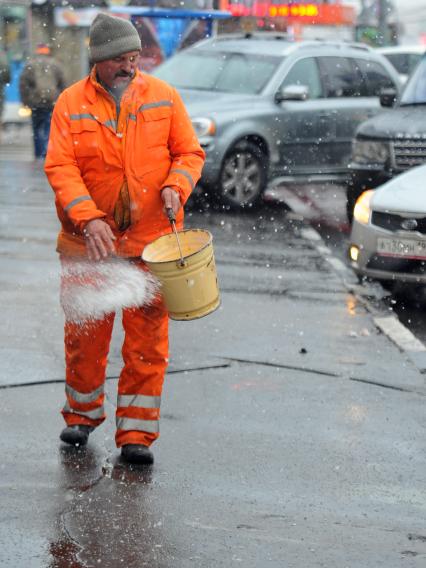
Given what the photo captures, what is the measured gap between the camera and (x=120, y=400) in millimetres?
6000

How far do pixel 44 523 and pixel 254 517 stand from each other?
2.56ft

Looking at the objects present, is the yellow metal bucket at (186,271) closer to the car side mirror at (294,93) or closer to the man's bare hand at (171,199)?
the man's bare hand at (171,199)

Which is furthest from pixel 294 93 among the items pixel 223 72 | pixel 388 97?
pixel 388 97

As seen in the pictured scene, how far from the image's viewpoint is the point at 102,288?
5.96 metres

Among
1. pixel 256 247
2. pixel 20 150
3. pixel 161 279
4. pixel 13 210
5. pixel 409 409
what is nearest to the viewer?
pixel 161 279

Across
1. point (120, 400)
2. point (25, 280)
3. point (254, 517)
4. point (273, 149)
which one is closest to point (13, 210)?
point (273, 149)

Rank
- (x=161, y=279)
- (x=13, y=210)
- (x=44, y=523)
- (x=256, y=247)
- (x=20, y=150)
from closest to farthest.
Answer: (x=44, y=523) → (x=161, y=279) → (x=256, y=247) → (x=13, y=210) → (x=20, y=150)

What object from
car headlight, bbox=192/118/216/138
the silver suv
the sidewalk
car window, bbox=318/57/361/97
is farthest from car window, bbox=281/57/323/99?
the sidewalk

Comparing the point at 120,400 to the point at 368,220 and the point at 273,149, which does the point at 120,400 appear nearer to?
the point at 368,220

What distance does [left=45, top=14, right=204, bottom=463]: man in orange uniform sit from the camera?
5730 millimetres

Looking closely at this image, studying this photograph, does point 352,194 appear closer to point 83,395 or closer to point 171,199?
point 83,395

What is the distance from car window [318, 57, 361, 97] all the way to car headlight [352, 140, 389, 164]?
3.70 meters

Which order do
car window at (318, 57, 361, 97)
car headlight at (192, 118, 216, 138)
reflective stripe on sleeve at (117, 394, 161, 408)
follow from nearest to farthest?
1. reflective stripe on sleeve at (117, 394, 161, 408)
2. car headlight at (192, 118, 216, 138)
3. car window at (318, 57, 361, 97)

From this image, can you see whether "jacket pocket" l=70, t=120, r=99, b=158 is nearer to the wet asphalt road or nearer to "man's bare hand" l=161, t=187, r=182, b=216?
"man's bare hand" l=161, t=187, r=182, b=216
